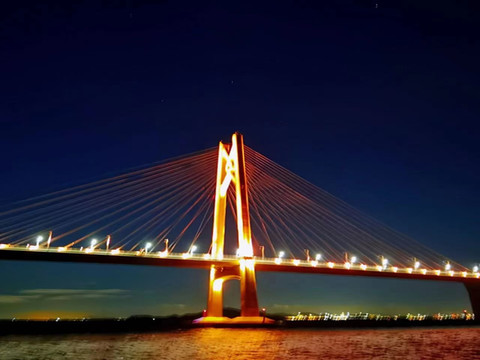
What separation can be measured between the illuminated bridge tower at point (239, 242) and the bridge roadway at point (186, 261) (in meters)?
1.04

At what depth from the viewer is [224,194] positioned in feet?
131

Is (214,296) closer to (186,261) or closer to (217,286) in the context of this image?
(217,286)

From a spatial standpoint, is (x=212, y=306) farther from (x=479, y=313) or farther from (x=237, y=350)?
(x=479, y=313)

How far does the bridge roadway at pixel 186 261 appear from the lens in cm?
3366

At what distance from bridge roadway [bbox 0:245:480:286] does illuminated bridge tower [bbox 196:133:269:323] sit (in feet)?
3.42

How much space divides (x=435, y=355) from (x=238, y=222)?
20.9 metres

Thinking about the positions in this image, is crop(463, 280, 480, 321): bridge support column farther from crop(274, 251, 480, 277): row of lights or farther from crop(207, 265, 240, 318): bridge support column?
crop(207, 265, 240, 318): bridge support column

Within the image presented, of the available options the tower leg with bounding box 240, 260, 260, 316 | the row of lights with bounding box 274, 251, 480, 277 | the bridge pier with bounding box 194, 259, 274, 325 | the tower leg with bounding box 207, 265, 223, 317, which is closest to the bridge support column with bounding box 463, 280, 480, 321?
the row of lights with bounding box 274, 251, 480, 277

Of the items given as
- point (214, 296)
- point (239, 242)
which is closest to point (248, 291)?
point (239, 242)

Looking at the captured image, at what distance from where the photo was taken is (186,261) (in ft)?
126

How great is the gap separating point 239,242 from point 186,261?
5.73m

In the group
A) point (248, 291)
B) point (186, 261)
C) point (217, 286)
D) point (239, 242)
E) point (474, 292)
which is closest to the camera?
point (248, 291)

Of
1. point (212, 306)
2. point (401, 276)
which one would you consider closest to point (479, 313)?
point (401, 276)

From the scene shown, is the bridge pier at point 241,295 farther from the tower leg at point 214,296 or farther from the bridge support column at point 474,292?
the bridge support column at point 474,292
